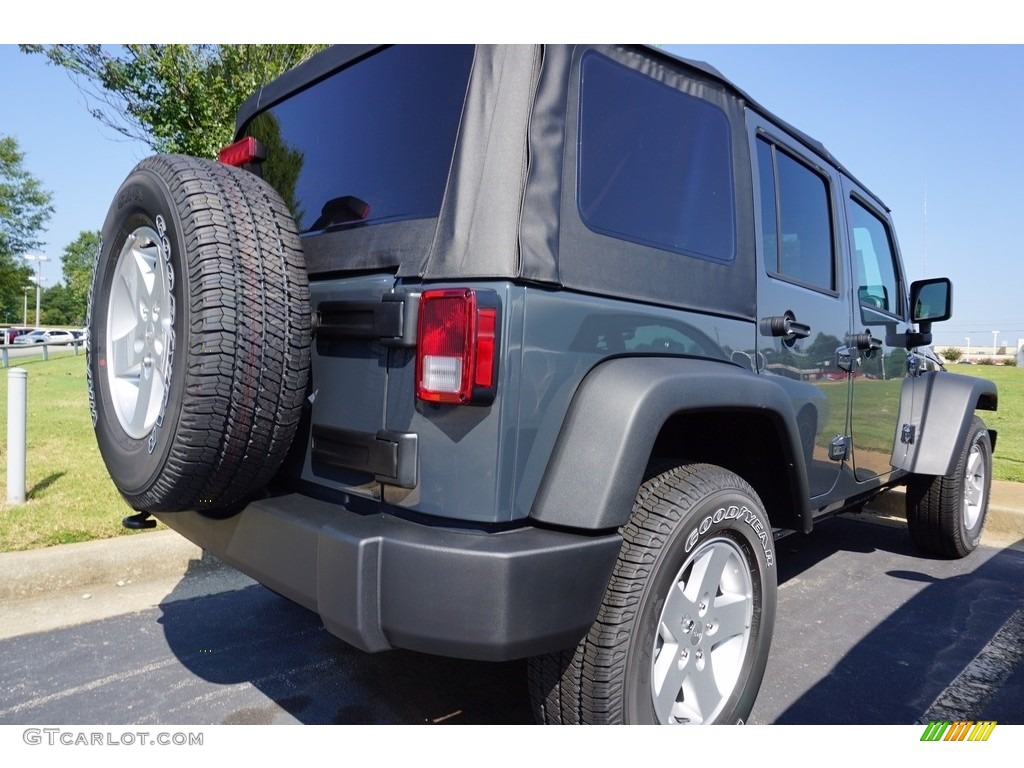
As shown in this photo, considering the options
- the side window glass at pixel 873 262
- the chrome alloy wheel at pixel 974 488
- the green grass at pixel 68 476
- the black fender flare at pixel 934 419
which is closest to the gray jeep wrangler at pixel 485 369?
the green grass at pixel 68 476

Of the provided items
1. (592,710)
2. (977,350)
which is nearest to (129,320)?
(592,710)

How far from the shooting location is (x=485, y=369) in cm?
161

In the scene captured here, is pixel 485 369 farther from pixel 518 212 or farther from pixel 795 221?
pixel 795 221

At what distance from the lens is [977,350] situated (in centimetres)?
3600

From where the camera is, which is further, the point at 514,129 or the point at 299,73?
the point at 299,73

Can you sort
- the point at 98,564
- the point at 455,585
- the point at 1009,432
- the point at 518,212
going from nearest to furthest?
the point at 455,585 < the point at 518,212 < the point at 98,564 < the point at 1009,432

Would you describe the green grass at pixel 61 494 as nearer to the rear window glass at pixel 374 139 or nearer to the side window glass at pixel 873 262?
the rear window glass at pixel 374 139

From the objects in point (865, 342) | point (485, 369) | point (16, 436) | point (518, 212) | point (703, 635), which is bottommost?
point (703, 635)

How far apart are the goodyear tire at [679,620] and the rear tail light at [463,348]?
1.92 feet

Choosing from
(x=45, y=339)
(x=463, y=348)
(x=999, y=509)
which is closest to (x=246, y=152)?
(x=463, y=348)

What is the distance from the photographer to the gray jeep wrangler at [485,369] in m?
1.64

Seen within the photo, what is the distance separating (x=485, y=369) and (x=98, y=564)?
110 inches

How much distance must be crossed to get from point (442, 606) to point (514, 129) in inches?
44.0

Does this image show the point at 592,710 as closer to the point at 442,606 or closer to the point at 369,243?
the point at 442,606
